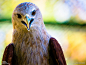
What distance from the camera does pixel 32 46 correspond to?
0.77 meters

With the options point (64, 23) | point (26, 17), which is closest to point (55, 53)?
point (26, 17)

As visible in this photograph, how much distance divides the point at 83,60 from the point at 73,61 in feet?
0.33

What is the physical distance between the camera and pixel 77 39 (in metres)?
1.27

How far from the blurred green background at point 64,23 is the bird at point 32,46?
42cm

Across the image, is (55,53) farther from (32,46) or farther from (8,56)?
(8,56)

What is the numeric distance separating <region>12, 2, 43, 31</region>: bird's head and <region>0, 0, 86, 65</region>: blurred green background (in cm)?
46

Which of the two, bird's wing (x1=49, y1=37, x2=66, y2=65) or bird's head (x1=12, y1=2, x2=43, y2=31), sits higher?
bird's head (x1=12, y1=2, x2=43, y2=31)

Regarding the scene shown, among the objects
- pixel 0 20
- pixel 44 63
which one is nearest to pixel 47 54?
pixel 44 63

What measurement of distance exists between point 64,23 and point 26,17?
68 cm

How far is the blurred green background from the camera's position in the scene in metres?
1.18

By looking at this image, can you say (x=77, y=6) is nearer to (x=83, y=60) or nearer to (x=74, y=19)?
(x=74, y=19)

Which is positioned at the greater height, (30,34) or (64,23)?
(64,23)

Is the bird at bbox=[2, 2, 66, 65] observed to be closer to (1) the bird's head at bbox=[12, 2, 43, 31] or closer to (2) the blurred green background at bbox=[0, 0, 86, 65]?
(1) the bird's head at bbox=[12, 2, 43, 31]

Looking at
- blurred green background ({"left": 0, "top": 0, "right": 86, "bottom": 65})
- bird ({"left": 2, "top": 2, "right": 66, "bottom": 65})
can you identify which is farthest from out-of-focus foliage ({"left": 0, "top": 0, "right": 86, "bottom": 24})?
bird ({"left": 2, "top": 2, "right": 66, "bottom": 65})
